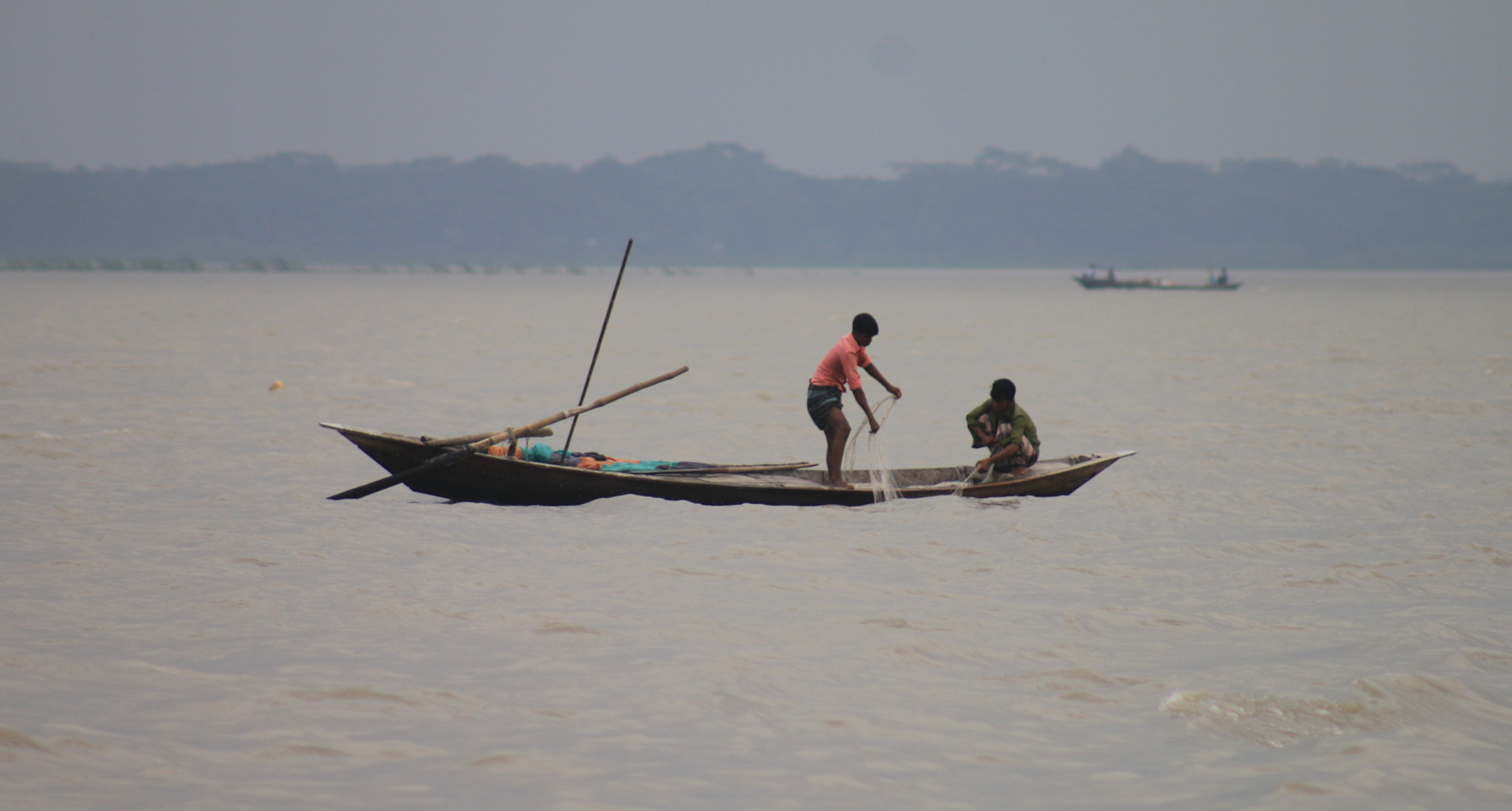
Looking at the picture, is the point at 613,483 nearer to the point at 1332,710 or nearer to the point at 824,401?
the point at 824,401

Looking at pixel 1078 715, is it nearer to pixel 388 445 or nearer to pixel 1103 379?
pixel 388 445

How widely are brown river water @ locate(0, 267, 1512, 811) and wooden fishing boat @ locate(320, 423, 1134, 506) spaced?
0.56ft

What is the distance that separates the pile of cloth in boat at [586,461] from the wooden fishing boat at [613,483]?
13cm

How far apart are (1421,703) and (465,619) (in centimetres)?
490

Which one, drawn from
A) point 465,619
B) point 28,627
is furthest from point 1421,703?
point 28,627

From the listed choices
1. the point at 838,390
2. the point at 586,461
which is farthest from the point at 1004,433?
the point at 586,461

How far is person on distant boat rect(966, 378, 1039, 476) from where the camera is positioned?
10773 mm

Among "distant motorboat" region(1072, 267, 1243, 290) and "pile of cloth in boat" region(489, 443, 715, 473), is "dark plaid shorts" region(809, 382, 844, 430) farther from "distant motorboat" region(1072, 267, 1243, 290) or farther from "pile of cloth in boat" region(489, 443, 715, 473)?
"distant motorboat" region(1072, 267, 1243, 290)

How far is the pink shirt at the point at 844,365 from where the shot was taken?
10.4 meters

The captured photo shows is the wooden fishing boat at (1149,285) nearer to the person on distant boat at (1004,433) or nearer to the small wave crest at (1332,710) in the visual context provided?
the person on distant boat at (1004,433)

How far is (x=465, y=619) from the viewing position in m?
7.12

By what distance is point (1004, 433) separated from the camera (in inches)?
432

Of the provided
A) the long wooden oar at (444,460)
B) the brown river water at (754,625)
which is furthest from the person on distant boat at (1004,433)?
the long wooden oar at (444,460)

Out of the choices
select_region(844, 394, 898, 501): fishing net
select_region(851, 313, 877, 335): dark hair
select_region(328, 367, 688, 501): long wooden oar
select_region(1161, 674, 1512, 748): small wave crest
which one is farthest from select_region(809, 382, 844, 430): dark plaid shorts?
select_region(1161, 674, 1512, 748): small wave crest
